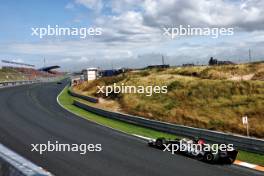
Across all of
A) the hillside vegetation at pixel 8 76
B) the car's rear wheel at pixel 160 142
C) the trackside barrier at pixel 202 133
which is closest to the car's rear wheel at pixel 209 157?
the car's rear wheel at pixel 160 142

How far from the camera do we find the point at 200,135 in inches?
966

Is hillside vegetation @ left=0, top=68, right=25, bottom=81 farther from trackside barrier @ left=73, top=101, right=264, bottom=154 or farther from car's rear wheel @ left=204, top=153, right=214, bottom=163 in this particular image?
car's rear wheel @ left=204, top=153, right=214, bottom=163

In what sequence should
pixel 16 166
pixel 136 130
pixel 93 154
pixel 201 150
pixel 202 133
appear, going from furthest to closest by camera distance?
pixel 136 130, pixel 202 133, pixel 93 154, pixel 201 150, pixel 16 166

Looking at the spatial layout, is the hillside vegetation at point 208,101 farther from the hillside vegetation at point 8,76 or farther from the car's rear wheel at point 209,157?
the hillside vegetation at point 8,76

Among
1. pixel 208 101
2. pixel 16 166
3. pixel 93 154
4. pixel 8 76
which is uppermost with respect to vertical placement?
pixel 8 76

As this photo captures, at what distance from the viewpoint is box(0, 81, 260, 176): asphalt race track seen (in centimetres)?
1683

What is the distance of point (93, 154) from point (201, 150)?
5.15 m

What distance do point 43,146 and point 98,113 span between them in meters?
15.3

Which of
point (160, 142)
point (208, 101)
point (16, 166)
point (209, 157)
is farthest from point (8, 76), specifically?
point (16, 166)

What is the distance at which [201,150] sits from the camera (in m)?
18.9

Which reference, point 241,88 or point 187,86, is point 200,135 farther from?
point 187,86

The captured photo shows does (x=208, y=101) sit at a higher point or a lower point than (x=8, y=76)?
lower

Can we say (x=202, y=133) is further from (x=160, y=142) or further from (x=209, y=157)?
(x=209, y=157)

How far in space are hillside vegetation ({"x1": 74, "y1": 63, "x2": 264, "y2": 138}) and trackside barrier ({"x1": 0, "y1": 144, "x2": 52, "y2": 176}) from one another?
21172mm
